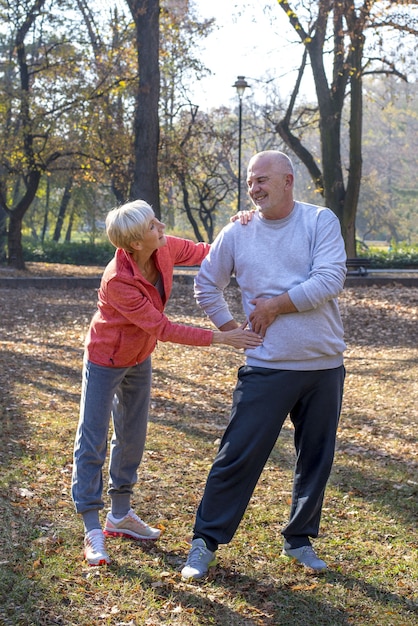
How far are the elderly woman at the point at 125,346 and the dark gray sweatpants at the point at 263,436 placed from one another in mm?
238

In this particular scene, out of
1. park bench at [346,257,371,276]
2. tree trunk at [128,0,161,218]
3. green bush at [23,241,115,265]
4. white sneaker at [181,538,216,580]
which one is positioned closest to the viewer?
white sneaker at [181,538,216,580]

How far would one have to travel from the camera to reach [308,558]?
14.3ft

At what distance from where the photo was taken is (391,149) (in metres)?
75.6

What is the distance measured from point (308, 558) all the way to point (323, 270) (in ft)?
4.84

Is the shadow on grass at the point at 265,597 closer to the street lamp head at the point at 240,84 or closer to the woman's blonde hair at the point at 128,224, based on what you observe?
the woman's blonde hair at the point at 128,224

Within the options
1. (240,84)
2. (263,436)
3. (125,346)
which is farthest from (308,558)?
(240,84)

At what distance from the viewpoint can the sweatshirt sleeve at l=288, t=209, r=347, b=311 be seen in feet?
12.7

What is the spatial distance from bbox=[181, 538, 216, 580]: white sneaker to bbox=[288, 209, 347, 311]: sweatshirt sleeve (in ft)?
4.08

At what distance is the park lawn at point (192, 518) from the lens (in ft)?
12.8

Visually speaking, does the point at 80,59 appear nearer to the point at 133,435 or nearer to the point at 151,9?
the point at 151,9

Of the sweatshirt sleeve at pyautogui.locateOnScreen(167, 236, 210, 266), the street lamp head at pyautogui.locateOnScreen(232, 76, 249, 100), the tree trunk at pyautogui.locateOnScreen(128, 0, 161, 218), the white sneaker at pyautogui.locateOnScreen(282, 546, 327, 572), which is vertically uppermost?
the street lamp head at pyautogui.locateOnScreen(232, 76, 249, 100)

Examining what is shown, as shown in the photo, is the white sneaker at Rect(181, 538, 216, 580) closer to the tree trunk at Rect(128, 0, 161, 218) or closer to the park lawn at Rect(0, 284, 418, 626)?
the park lawn at Rect(0, 284, 418, 626)

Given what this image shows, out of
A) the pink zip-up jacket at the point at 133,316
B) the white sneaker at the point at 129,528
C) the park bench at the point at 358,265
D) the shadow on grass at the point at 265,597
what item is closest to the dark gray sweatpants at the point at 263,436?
the shadow on grass at the point at 265,597

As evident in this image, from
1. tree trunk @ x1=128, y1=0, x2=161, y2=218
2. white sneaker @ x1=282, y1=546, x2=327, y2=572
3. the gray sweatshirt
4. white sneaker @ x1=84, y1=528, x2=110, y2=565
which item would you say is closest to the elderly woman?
white sneaker @ x1=84, y1=528, x2=110, y2=565
